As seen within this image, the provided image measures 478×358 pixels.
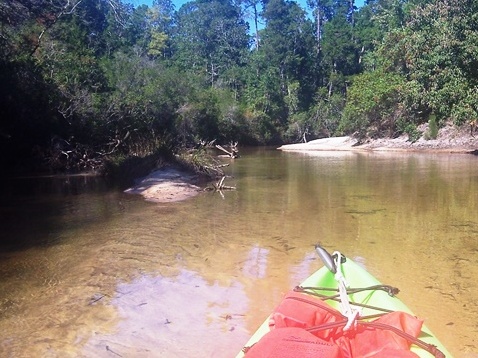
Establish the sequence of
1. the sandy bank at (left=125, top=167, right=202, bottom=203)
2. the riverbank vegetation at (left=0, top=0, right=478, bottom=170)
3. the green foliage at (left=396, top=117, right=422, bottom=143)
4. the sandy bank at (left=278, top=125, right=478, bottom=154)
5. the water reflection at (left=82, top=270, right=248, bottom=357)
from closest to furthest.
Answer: the water reflection at (left=82, top=270, right=248, bottom=357), the sandy bank at (left=125, top=167, right=202, bottom=203), the riverbank vegetation at (left=0, top=0, right=478, bottom=170), the sandy bank at (left=278, top=125, right=478, bottom=154), the green foliage at (left=396, top=117, right=422, bottom=143)

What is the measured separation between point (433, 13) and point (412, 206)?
1867 centimetres

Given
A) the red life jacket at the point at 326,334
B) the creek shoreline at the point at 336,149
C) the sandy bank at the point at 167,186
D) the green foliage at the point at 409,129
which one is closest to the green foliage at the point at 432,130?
the creek shoreline at the point at 336,149

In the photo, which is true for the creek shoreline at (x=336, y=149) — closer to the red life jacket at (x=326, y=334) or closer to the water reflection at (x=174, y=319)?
the water reflection at (x=174, y=319)

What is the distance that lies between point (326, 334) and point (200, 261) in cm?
352

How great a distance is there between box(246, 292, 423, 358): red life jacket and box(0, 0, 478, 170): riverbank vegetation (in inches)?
448

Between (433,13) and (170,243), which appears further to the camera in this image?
(433,13)

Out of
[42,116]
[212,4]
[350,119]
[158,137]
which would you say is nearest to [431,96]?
[350,119]

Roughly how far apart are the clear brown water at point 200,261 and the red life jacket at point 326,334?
1.09m

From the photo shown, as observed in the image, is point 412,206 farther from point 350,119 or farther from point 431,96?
point 350,119

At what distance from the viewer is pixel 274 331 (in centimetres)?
256

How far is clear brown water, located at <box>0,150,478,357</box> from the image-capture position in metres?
3.99

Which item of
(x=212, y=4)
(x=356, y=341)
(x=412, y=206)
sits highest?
(x=212, y=4)

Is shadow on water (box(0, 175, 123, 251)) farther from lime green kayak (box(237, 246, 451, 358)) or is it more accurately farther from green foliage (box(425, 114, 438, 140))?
green foliage (box(425, 114, 438, 140))

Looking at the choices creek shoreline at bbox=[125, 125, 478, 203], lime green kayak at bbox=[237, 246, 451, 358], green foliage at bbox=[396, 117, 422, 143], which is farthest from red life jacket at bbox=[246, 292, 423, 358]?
green foliage at bbox=[396, 117, 422, 143]
